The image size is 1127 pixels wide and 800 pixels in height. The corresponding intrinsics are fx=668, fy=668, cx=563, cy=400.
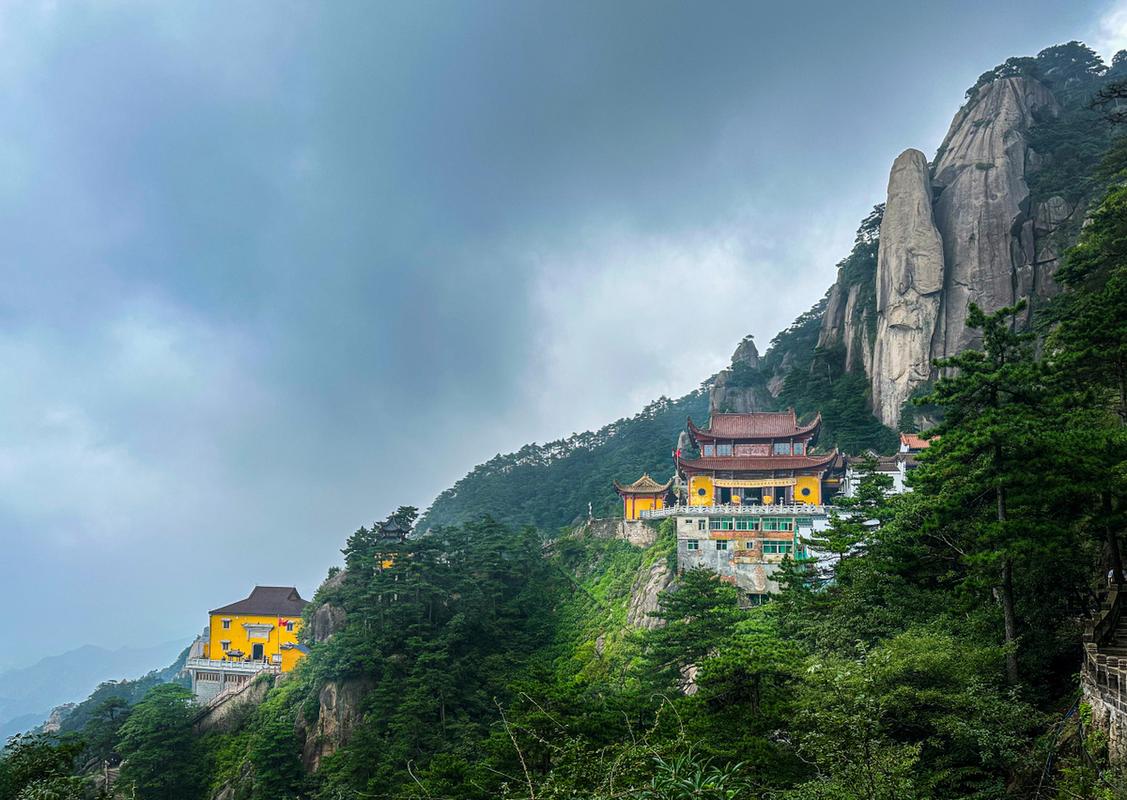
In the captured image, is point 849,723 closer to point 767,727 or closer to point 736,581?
point 767,727

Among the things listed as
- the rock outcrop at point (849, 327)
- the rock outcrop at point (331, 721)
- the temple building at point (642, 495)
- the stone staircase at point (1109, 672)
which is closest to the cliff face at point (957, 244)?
the rock outcrop at point (849, 327)

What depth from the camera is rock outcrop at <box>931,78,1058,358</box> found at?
4262 cm

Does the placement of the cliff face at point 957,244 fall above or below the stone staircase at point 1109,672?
above

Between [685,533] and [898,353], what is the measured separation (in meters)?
22.9

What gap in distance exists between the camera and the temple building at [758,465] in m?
34.2

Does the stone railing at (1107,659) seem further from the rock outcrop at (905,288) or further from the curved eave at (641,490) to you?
the rock outcrop at (905,288)

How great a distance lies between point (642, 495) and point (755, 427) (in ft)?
24.7

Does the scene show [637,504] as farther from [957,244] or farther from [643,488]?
[957,244]

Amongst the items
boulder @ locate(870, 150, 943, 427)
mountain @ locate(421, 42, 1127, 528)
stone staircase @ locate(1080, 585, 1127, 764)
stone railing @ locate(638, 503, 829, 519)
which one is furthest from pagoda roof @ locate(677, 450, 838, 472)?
stone staircase @ locate(1080, 585, 1127, 764)

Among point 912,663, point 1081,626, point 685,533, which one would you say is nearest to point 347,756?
point 685,533

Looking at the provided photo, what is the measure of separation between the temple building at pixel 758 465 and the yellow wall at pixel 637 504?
2.14 m

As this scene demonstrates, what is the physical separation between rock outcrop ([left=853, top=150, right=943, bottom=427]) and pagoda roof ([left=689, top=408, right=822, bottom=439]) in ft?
32.1

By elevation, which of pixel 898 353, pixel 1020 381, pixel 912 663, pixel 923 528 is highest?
pixel 898 353

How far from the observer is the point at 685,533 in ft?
103
